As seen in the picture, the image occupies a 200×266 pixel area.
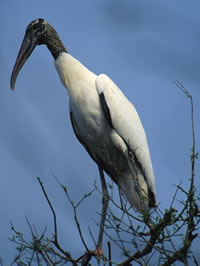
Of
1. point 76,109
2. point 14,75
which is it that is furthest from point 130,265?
point 14,75

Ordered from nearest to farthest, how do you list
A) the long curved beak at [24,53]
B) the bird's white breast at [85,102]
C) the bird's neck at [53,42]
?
the bird's white breast at [85,102] → the bird's neck at [53,42] → the long curved beak at [24,53]

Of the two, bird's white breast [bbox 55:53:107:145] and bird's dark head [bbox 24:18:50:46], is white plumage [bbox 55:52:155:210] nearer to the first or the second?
bird's white breast [bbox 55:53:107:145]

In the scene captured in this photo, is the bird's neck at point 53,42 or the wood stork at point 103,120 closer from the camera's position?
the wood stork at point 103,120

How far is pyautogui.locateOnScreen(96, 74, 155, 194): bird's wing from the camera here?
159 inches

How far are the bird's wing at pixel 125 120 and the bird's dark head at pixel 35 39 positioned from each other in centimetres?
64

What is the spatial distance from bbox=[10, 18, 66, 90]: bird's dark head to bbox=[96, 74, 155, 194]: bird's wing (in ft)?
2.09

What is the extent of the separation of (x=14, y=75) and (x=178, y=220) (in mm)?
2441

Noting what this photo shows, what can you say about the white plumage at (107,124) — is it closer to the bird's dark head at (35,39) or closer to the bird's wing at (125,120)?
the bird's wing at (125,120)

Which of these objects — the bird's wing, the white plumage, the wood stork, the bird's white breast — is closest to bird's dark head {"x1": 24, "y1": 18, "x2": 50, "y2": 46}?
the wood stork

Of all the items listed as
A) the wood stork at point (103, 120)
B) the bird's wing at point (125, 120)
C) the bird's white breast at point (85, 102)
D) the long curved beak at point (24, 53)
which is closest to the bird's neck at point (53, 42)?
the wood stork at point (103, 120)

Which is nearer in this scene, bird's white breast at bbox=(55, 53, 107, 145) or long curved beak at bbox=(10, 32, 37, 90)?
bird's white breast at bbox=(55, 53, 107, 145)

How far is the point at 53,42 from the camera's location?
447 centimetres

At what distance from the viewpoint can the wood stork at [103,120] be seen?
4016 millimetres

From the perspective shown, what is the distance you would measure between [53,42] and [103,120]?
943 mm
